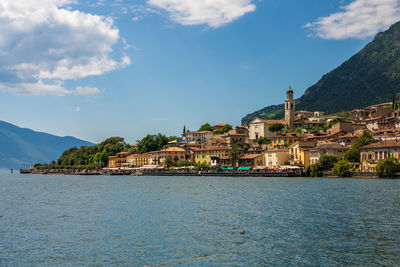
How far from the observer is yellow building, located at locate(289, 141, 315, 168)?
3856 inches

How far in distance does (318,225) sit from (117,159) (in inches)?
5810

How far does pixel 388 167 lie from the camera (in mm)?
72750

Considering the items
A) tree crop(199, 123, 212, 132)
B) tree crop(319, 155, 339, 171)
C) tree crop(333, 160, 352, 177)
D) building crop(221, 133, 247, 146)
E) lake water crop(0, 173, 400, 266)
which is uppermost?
tree crop(199, 123, 212, 132)

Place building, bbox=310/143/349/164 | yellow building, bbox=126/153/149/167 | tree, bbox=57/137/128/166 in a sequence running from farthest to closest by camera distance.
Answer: tree, bbox=57/137/128/166
yellow building, bbox=126/153/149/167
building, bbox=310/143/349/164

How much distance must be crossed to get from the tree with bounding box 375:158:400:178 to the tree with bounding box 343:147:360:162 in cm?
1094

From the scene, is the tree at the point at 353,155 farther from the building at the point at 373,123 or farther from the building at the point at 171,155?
the building at the point at 171,155

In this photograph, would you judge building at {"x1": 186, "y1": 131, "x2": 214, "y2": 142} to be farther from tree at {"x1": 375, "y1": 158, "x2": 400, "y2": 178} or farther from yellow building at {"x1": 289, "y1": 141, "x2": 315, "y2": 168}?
tree at {"x1": 375, "y1": 158, "x2": 400, "y2": 178}

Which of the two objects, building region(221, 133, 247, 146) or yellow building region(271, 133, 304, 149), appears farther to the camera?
building region(221, 133, 247, 146)

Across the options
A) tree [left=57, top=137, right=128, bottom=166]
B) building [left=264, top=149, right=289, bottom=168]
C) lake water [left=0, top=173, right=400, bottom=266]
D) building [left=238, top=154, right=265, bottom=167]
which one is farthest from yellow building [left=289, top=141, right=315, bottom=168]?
tree [left=57, top=137, right=128, bottom=166]

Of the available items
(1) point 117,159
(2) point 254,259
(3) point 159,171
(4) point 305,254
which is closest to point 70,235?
(2) point 254,259

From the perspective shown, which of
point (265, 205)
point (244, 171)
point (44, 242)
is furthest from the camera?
point (244, 171)

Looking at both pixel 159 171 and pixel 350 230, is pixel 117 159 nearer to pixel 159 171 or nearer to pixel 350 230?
pixel 159 171

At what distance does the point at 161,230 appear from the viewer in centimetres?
2570

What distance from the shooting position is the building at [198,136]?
537 feet
